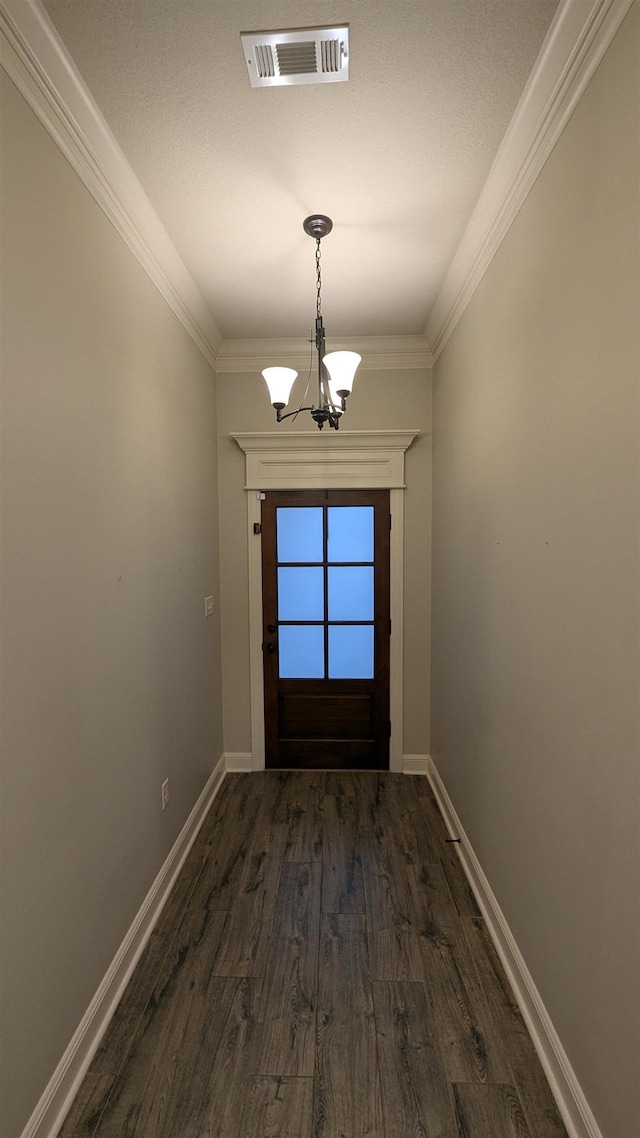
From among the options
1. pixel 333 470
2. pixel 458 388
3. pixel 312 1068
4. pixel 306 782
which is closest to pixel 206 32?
pixel 458 388

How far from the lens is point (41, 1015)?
1177 millimetres

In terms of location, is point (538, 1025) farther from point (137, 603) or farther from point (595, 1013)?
point (137, 603)

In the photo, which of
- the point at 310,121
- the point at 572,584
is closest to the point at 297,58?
the point at 310,121

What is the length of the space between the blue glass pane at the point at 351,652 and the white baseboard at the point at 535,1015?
116cm

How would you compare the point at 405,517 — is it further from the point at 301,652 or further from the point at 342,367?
the point at 342,367

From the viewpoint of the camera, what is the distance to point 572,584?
4.01ft

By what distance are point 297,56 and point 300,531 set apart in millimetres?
2147

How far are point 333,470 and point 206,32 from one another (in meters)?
2.00

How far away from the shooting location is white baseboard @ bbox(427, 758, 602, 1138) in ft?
3.86

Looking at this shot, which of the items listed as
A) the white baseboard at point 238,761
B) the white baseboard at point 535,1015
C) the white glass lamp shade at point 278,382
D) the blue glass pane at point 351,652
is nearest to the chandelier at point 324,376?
the white glass lamp shade at point 278,382

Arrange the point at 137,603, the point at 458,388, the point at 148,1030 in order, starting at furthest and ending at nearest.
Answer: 1. the point at 458,388
2. the point at 137,603
3. the point at 148,1030

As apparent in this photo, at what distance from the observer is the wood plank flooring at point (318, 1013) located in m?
1.24

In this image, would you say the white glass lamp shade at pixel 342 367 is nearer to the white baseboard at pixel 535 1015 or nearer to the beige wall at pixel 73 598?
the beige wall at pixel 73 598

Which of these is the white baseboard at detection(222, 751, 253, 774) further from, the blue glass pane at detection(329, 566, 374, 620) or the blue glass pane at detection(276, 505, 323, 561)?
the blue glass pane at detection(276, 505, 323, 561)
